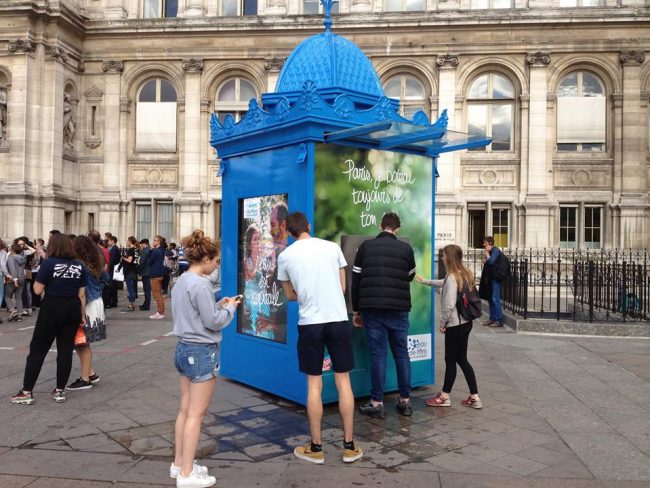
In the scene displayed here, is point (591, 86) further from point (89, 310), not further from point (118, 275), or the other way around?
point (89, 310)

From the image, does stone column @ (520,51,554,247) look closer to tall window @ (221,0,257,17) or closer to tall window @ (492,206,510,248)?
tall window @ (492,206,510,248)

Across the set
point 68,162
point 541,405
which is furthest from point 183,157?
point 541,405

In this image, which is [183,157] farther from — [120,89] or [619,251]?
[619,251]

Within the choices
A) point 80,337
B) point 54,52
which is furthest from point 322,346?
point 54,52

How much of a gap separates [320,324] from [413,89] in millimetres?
23199

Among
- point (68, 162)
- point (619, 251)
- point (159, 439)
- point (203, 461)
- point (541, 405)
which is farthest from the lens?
point (68, 162)

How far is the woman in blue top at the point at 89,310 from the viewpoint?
734 centimetres

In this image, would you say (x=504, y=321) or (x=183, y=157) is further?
(x=183, y=157)

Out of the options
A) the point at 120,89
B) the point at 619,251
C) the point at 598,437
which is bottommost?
the point at 598,437

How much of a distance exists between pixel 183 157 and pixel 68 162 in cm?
488

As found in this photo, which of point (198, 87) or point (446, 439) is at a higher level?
point (198, 87)

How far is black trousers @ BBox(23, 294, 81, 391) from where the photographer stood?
669cm

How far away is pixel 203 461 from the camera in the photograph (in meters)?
5.00

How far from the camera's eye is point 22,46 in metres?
25.3
